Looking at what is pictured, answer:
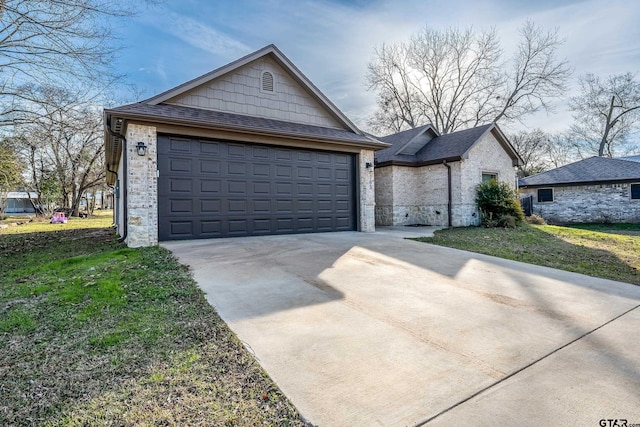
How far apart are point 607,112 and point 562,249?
2946cm

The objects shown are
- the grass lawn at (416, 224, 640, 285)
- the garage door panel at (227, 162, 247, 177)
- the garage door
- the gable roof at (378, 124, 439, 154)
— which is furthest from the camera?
A: the gable roof at (378, 124, 439, 154)

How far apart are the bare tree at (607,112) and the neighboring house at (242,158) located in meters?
30.2

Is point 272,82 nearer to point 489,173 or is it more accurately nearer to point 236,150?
point 236,150

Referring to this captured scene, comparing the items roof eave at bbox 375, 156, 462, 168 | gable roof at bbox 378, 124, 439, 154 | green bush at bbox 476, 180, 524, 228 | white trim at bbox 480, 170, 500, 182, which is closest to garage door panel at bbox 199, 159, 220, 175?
roof eave at bbox 375, 156, 462, 168

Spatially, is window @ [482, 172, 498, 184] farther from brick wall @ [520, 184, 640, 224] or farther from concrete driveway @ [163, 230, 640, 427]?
concrete driveway @ [163, 230, 640, 427]

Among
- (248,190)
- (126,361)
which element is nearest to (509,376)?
(126,361)

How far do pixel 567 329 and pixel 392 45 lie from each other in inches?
1125

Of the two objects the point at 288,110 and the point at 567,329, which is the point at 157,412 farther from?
the point at 288,110

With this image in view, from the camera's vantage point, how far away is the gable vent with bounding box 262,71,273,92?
9953mm

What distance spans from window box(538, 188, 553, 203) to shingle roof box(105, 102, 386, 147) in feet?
47.7

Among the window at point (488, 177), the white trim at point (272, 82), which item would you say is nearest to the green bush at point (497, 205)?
the window at point (488, 177)

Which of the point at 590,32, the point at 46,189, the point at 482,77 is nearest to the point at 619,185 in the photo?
the point at 590,32

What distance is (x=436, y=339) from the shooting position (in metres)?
3.05

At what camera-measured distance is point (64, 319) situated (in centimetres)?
355
